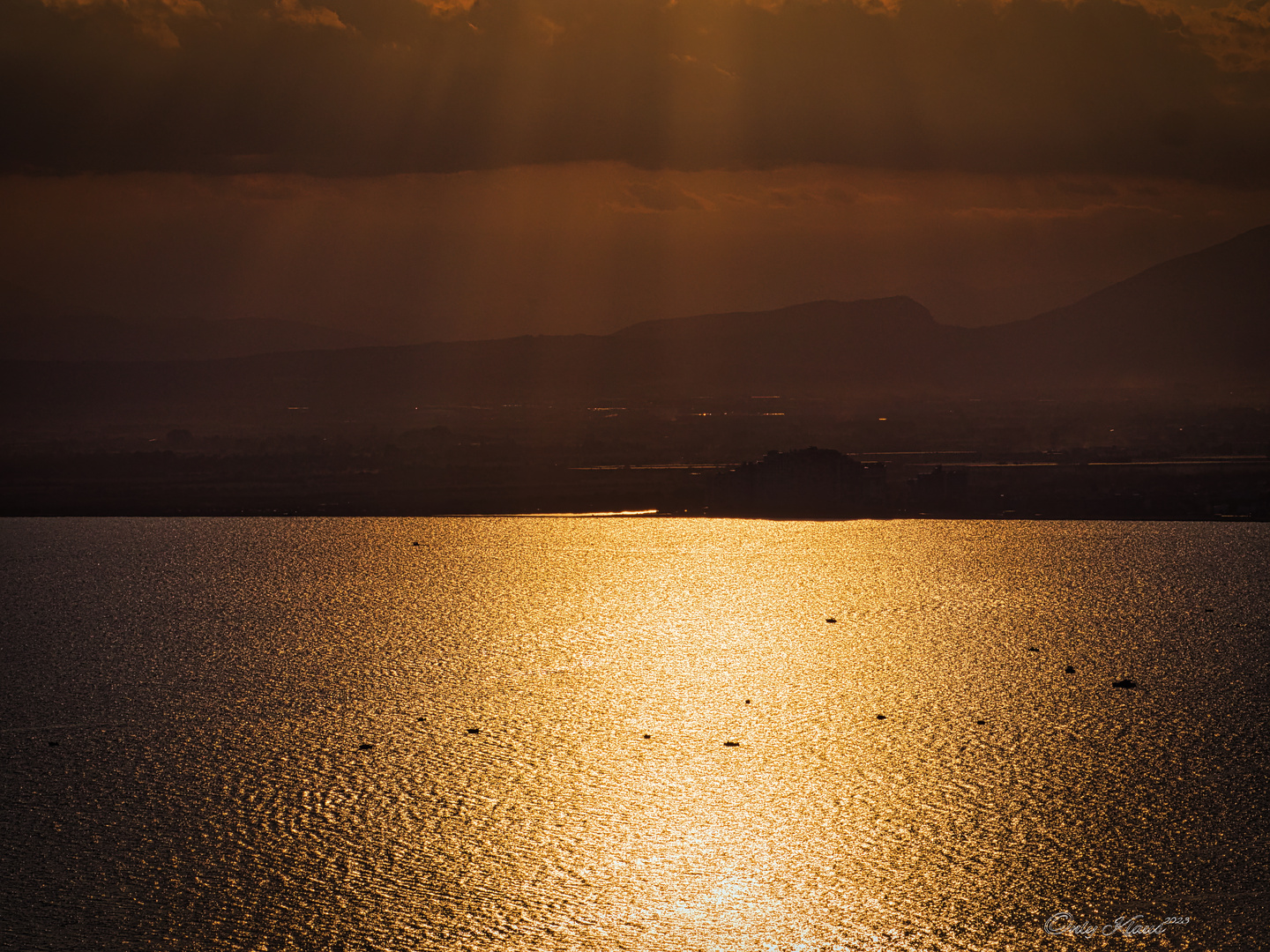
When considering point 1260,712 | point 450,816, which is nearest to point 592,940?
point 450,816

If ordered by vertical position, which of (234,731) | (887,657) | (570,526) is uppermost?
(570,526)

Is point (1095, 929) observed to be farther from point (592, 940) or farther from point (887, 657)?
point (887, 657)

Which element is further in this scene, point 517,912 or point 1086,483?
point 1086,483

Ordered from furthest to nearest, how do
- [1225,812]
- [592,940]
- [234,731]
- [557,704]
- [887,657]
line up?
[887,657], [557,704], [234,731], [1225,812], [592,940]

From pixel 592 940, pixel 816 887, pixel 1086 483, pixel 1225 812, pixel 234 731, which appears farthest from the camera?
pixel 1086 483

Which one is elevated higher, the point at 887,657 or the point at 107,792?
the point at 887,657

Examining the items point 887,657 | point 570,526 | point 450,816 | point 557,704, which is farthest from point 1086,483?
point 450,816
